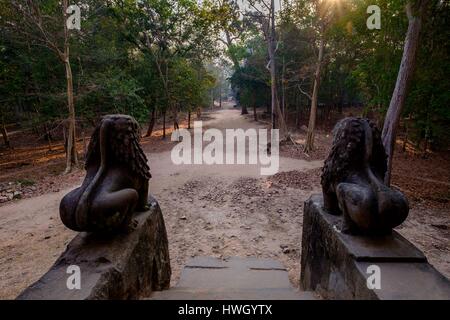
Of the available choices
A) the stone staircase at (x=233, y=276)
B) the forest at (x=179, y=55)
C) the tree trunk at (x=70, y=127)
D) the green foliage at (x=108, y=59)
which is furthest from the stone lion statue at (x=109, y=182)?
the green foliage at (x=108, y=59)

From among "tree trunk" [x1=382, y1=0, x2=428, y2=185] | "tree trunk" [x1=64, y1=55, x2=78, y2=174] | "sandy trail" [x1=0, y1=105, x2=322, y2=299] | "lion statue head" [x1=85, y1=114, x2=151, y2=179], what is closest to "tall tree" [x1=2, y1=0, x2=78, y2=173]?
"tree trunk" [x1=64, y1=55, x2=78, y2=174]

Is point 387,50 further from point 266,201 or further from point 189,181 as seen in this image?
point 189,181

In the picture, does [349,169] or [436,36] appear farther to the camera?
[436,36]

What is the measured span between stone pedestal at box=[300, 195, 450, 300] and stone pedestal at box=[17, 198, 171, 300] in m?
1.72

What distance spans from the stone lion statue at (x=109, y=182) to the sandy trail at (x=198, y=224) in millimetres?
2059

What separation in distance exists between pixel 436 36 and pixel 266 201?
6.11 m

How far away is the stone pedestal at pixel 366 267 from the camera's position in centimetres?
174

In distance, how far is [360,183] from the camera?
2463 millimetres

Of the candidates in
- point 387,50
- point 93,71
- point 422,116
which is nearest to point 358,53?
point 387,50

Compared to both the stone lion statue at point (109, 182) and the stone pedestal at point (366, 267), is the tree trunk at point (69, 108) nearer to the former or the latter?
the stone lion statue at point (109, 182)

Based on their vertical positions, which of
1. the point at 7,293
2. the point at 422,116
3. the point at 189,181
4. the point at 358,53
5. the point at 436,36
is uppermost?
the point at 358,53

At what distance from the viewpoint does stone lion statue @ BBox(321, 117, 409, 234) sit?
83.5 inches

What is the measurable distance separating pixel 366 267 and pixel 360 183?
0.80m
